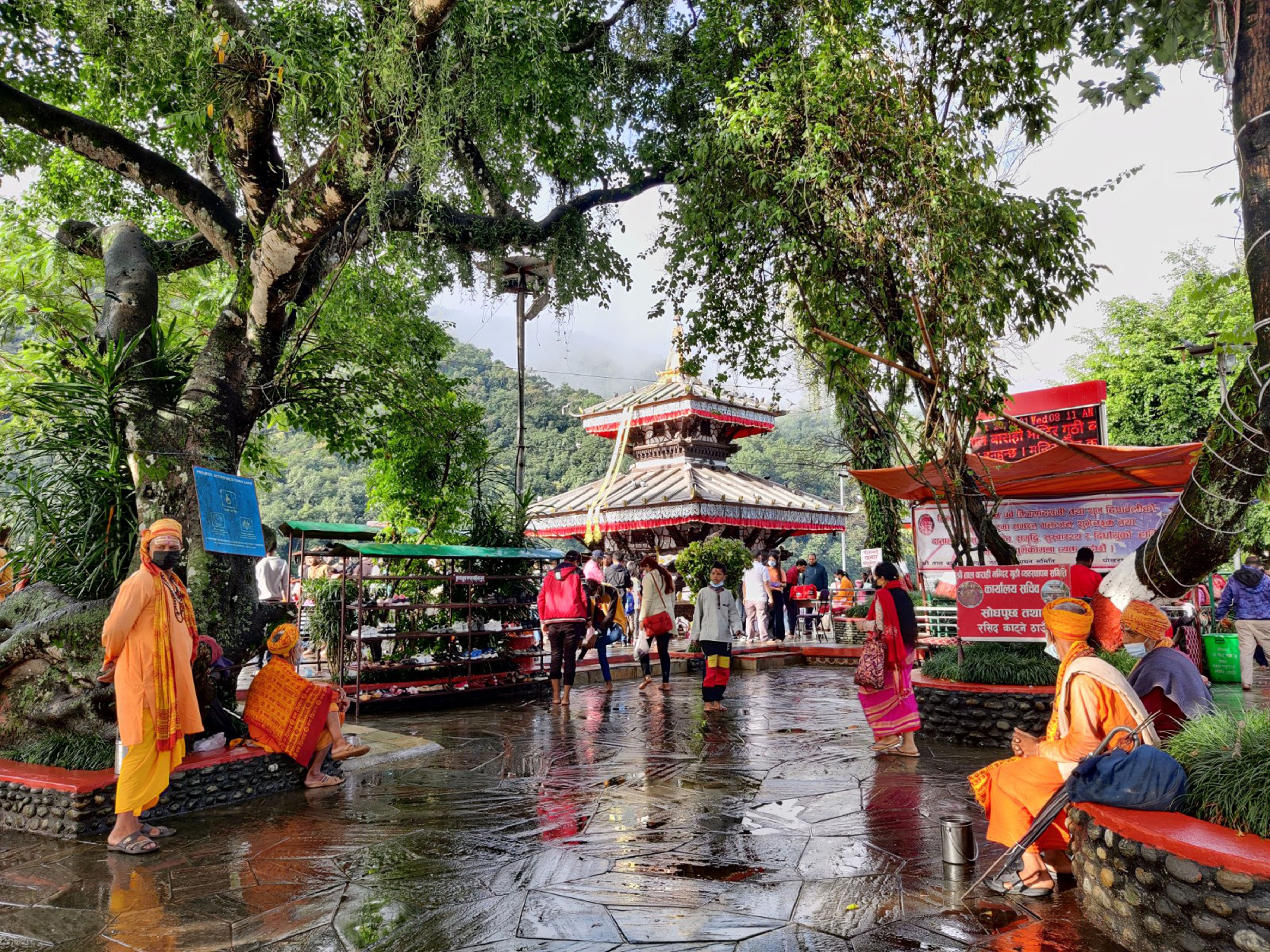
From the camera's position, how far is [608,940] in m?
3.23

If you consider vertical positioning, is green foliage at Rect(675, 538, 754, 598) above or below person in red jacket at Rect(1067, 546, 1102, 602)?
above

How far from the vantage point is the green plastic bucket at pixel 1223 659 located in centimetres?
1020

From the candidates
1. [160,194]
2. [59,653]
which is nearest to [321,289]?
[160,194]

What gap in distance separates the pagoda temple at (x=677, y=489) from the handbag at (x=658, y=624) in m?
10.3

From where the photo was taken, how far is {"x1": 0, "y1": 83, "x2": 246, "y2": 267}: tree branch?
6.71m

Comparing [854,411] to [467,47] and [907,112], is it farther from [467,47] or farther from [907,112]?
[467,47]

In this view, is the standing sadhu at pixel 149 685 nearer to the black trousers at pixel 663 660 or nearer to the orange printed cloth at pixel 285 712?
the orange printed cloth at pixel 285 712

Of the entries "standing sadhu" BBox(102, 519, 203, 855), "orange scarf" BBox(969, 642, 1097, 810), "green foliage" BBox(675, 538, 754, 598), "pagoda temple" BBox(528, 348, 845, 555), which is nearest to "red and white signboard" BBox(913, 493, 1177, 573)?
"green foliage" BBox(675, 538, 754, 598)

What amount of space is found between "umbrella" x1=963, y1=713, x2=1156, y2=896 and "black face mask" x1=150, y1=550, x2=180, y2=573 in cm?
439

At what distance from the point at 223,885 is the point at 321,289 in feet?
17.2

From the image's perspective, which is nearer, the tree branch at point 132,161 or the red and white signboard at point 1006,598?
the tree branch at point 132,161

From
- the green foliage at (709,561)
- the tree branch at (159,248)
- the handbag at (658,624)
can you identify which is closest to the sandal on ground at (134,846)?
the tree branch at (159,248)

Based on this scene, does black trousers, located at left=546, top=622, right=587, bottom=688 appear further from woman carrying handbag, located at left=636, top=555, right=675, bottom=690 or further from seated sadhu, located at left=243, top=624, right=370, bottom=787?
seated sadhu, located at left=243, top=624, right=370, bottom=787

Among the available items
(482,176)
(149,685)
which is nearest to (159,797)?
(149,685)
